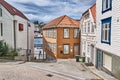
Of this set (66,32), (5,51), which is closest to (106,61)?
(5,51)

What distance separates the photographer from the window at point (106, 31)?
1425 centimetres

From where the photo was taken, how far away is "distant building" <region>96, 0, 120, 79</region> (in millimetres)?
12453

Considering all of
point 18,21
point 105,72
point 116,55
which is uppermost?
point 18,21

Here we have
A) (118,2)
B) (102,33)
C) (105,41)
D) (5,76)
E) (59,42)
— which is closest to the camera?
(118,2)

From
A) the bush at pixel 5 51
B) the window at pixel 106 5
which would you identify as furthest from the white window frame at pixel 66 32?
the window at pixel 106 5

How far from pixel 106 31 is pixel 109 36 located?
117 cm

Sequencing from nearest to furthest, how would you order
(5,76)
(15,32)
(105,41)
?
(5,76)
(105,41)
(15,32)

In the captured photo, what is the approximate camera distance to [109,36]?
14.2 metres

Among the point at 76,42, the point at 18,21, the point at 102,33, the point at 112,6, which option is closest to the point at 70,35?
the point at 76,42

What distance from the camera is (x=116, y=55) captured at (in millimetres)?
12578

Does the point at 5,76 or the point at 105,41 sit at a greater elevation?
the point at 105,41

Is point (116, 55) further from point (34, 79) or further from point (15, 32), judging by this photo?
point (15, 32)

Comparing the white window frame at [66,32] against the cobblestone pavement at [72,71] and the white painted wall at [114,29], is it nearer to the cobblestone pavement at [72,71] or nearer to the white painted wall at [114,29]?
the cobblestone pavement at [72,71]

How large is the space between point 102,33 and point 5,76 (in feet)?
30.8
